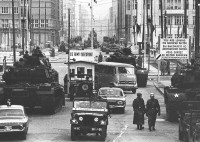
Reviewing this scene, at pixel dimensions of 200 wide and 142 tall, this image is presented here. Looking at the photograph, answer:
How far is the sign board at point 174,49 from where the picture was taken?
5641cm

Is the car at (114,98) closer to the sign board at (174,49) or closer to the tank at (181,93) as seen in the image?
the tank at (181,93)

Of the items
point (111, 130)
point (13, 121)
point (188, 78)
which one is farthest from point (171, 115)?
point (13, 121)

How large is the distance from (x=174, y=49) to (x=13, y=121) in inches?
1243

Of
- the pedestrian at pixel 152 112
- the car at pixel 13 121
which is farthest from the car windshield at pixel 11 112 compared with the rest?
the pedestrian at pixel 152 112

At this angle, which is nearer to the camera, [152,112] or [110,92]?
[152,112]

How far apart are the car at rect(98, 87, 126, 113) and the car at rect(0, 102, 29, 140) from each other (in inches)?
373

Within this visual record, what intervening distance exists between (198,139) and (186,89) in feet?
42.1

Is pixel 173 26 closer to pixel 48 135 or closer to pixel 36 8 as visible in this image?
pixel 36 8

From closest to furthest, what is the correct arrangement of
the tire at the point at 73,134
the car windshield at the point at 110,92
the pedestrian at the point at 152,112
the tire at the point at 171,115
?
the tire at the point at 73,134 → the pedestrian at the point at 152,112 → the tire at the point at 171,115 → the car windshield at the point at 110,92

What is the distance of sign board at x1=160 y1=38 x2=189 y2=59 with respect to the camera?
56.4 m

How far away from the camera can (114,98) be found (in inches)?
1476

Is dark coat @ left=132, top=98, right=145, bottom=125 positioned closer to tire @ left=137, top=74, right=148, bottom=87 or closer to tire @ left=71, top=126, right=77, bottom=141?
tire @ left=71, top=126, right=77, bottom=141

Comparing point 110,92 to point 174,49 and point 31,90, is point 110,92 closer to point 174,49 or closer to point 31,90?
point 31,90

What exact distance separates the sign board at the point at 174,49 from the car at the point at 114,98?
18872mm
